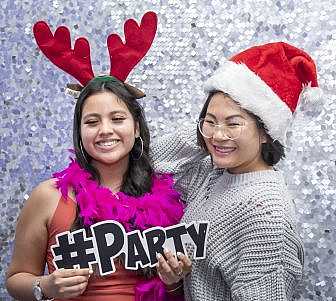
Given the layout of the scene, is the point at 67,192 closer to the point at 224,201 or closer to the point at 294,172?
the point at 224,201

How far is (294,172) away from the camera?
2016 mm

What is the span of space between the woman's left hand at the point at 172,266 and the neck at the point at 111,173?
9.7 inches

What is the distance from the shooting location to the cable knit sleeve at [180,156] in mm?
1646

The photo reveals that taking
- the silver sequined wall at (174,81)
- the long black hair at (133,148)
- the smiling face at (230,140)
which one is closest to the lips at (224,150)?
the smiling face at (230,140)

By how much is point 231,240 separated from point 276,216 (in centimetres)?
11

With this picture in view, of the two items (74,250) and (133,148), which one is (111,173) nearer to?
(133,148)

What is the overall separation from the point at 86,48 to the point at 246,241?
55 cm

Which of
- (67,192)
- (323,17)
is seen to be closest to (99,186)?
(67,192)

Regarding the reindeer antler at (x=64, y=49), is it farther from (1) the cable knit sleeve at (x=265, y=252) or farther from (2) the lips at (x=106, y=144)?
(1) the cable knit sleeve at (x=265, y=252)

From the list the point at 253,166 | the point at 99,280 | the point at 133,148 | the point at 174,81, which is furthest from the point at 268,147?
the point at 174,81

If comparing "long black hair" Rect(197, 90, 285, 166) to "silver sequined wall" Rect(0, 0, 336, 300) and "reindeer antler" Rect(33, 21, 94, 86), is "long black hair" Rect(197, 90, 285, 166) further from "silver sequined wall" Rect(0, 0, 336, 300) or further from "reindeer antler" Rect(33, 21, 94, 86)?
"silver sequined wall" Rect(0, 0, 336, 300)

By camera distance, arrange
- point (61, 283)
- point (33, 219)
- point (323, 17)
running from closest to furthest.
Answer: point (61, 283)
point (33, 219)
point (323, 17)

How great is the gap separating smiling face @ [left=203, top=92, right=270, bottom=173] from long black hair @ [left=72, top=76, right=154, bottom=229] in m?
0.19

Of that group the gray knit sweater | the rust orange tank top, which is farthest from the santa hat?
the rust orange tank top
